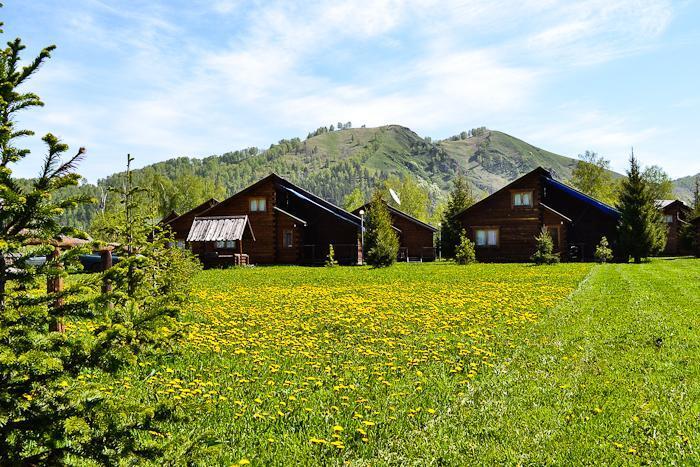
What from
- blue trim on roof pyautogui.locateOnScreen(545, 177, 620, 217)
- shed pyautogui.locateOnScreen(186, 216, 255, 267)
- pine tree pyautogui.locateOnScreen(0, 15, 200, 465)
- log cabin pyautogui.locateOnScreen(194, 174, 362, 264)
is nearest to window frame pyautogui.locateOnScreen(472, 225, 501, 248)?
blue trim on roof pyautogui.locateOnScreen(545, 177, 620, 217)

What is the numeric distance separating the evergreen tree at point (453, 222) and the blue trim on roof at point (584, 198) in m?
8.42

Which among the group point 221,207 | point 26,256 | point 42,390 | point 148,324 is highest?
point 221,207

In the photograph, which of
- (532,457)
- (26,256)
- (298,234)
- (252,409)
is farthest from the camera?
(298,234)

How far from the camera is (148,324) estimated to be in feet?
11.0

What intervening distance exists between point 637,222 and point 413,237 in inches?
793

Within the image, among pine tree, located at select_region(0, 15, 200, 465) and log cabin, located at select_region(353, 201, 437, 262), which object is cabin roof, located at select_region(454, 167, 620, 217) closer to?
log cabin, located at select_region(353, 201, 437, 262)

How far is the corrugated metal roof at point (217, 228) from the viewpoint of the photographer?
3853cm

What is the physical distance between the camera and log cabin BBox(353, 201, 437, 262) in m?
50.2

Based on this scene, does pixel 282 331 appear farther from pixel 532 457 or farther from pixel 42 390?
pixel 42 390

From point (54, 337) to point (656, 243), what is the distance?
41.9 m

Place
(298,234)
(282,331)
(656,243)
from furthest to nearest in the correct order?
(298,234)
(656,243)
(282,331)

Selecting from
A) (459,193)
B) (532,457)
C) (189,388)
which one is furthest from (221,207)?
(532,457)

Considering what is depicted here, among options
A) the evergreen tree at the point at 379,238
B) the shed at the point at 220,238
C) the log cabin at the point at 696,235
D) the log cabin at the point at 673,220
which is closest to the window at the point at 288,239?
the shed at the point at 220,238

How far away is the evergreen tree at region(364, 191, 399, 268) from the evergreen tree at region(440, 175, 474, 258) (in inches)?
408
